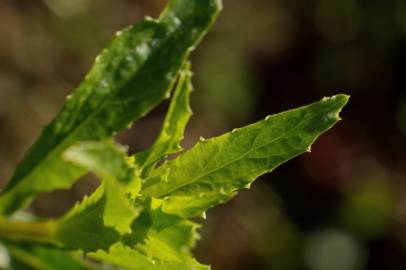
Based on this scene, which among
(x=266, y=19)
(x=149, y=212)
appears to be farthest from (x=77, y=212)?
(x=266, y=19)

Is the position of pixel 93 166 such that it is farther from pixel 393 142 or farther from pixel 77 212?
pixel 393 142

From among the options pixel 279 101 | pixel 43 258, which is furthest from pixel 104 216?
pixel 279 101

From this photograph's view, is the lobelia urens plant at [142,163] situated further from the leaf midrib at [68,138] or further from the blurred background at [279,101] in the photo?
the blurred background at [279,101]

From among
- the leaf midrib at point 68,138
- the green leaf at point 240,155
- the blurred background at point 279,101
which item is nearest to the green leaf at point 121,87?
the leaf midrib at point 68,138

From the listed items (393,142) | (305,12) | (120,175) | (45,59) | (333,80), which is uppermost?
(120,175)

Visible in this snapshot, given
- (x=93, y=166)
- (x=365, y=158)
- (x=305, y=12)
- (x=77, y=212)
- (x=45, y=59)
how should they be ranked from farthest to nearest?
(x=305, y=12)
(x=365, y=158)
(x=45, y=59)
(x=77, y=212)
(x=93, y=166)

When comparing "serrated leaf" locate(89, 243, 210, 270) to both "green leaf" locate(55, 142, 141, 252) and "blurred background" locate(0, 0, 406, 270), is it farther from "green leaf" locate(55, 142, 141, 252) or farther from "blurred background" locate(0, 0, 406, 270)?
"blurred background" locate(0, 0, 406, 270)

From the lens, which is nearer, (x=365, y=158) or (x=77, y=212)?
(x=77, y=212)

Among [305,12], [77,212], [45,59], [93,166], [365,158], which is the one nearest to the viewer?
[93,166]

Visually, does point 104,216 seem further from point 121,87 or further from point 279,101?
point 279,101
